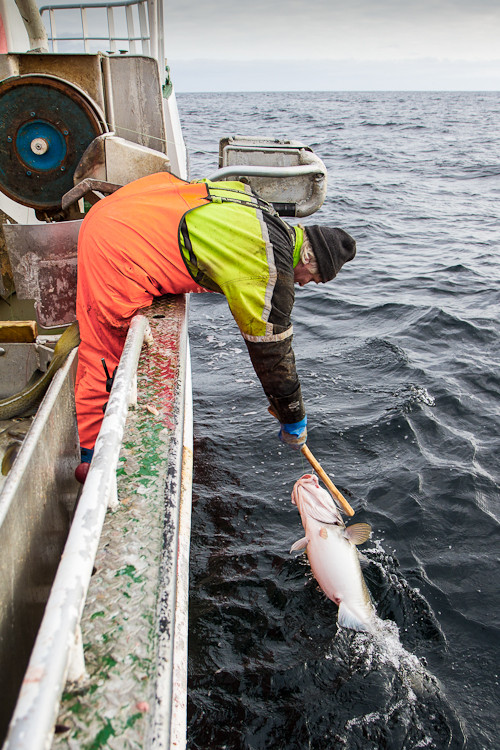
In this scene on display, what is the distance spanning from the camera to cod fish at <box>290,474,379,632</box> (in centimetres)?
348

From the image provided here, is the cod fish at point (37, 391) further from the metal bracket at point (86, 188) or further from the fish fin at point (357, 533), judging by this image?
the fish fin at point (357, 533)

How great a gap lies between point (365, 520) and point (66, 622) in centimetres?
370

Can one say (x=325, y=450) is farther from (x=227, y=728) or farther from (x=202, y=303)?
(x=202, y=303)

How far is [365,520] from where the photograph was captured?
4.58 meters

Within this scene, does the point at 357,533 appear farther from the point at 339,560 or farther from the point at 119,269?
the point at 119,269

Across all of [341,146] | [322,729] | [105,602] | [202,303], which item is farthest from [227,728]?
[341,146]

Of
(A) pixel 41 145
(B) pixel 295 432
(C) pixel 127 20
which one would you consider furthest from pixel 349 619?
(C) pixel 127 20

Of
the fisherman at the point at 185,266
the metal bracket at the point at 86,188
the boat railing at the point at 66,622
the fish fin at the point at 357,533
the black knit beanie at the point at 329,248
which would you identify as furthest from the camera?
the metal bracket at the point at 86,188

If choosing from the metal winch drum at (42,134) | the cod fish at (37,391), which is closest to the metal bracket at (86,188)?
the metal winch drum at (42,134)

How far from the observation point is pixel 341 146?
2858 centimetres

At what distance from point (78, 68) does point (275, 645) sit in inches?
182

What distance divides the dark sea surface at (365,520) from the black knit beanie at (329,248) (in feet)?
6.84

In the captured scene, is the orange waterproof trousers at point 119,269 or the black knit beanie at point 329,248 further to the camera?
the black knit beanie at point 329,248

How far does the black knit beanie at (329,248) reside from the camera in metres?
3.40
